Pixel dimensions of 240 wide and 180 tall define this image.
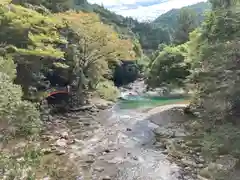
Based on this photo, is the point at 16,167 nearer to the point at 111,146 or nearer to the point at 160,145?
the point at 111,146

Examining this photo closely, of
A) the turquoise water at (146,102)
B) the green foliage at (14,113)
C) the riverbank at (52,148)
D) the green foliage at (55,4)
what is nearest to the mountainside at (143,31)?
the green foliage at (55,4)

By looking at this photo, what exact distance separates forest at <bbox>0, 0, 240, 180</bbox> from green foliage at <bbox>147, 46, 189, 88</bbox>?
0.34 ft

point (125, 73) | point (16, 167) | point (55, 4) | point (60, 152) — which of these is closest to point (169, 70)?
point (55, 4)

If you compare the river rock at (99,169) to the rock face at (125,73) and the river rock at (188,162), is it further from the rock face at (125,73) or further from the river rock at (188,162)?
the rock face at (125,73)

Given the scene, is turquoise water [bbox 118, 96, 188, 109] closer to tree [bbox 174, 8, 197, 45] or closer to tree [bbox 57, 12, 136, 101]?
tree [bbox 57, 12, 136, 101]

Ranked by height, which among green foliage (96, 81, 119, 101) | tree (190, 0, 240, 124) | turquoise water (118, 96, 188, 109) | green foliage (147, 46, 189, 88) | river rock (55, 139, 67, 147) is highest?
tree (190, 0, 240, 124)

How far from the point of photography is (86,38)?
26953 millimetres

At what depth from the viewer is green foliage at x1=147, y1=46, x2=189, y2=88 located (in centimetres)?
3288

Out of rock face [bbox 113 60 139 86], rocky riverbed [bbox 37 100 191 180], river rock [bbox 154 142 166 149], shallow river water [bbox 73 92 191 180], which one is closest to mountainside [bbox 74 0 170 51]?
rock face [bbox 113 60 139 86]

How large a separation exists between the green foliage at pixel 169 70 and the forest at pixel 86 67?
0.34 feet

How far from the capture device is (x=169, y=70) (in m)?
33.1

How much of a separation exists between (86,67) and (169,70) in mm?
9626

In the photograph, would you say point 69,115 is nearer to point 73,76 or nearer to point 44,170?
point 73,76

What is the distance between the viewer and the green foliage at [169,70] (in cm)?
3288
